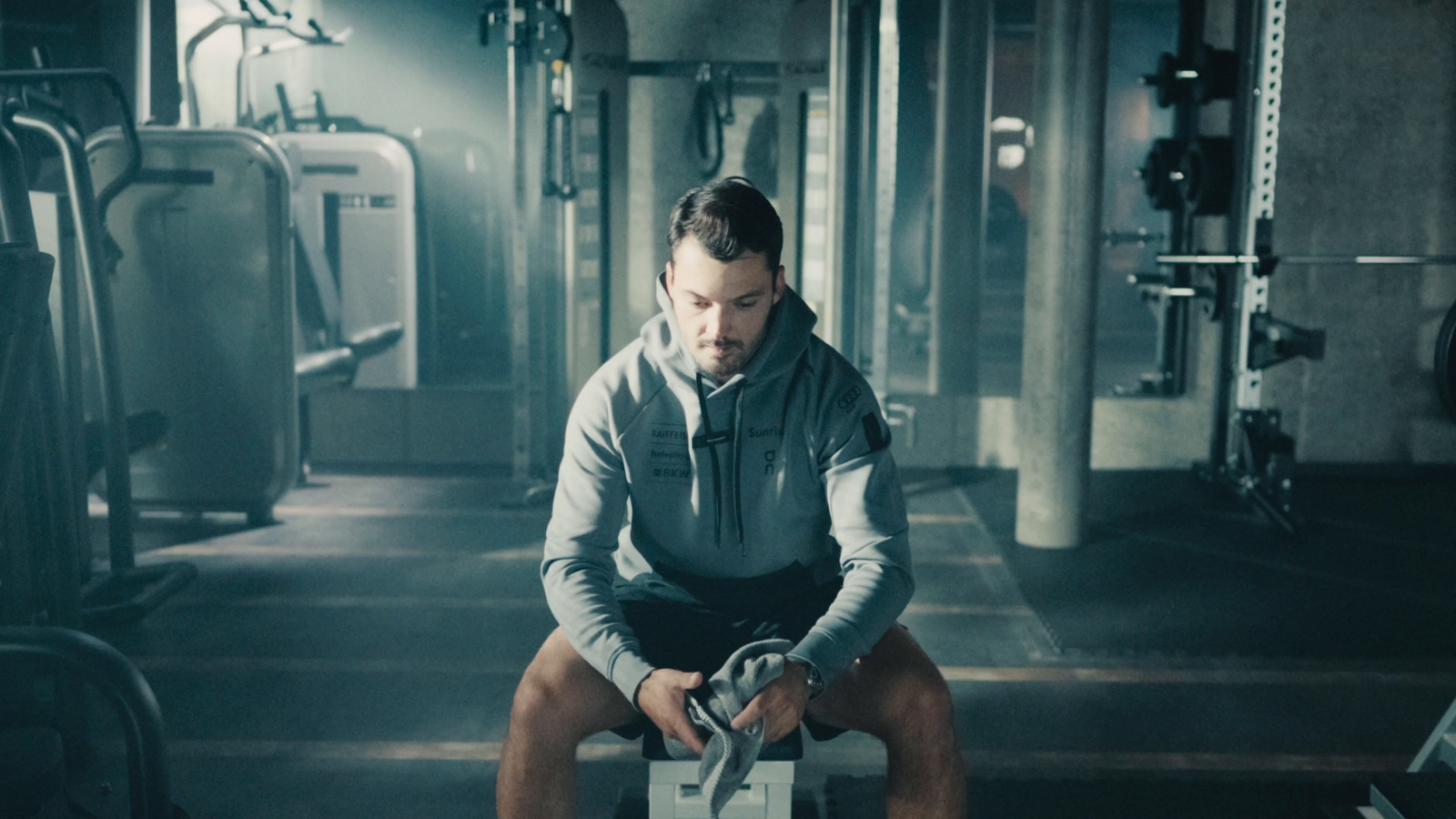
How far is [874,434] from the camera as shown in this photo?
1732mm

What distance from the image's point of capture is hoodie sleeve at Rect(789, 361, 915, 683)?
1632mm

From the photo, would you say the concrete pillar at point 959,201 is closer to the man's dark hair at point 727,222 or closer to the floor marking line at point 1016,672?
the floor marking line at point 1016,672

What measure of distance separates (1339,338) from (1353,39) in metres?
1.14

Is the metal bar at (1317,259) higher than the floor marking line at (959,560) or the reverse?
higher

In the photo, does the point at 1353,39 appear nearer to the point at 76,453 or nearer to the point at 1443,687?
the point at 1443,687

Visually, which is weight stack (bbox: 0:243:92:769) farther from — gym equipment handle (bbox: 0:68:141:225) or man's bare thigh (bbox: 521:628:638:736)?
man's bare thigh (bbox: 521:628:638:736)

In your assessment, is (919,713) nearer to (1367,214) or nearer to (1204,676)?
(1204,676)

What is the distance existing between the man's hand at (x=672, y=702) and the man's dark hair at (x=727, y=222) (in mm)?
536

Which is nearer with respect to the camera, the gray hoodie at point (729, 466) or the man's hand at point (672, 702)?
the man's hand at point (672, 702)

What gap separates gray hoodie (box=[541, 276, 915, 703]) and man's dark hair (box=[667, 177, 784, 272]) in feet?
0.37

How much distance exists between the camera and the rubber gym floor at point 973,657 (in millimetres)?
2254

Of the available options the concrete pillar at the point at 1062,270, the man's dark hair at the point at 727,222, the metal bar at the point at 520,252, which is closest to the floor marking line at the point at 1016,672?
the concrete pillar at the point at 1062,270

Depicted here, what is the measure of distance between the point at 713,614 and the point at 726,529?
4.7 inches

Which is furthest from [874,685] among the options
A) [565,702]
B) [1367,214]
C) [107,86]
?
[1367,214]
